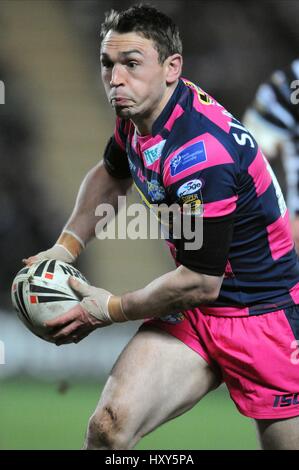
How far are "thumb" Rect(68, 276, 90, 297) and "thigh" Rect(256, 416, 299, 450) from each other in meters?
0.83

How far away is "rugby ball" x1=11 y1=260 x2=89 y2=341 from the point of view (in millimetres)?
3326

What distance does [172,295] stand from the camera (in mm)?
3178

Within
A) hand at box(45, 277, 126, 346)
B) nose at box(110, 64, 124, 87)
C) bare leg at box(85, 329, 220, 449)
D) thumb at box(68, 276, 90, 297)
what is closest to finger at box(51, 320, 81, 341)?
hand at box(45, 277, 126, 346)

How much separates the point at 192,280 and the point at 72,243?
2.72ft

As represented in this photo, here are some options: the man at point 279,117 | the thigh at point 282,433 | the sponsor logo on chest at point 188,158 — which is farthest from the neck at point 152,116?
the man at point 279,117

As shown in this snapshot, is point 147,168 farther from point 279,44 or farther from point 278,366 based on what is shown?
point 279,44

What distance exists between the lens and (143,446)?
15.3ft

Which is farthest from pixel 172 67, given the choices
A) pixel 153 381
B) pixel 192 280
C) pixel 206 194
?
pixel 153 381

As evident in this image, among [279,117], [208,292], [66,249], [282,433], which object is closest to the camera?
[208,292]

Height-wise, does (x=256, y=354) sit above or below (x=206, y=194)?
below

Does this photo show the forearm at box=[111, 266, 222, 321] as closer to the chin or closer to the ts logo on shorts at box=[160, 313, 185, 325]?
the ts logo on shorts at box=[160, 313, 185, 325]

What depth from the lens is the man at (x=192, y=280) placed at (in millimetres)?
3125

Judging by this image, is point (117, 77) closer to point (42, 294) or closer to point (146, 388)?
point (42, 294)
